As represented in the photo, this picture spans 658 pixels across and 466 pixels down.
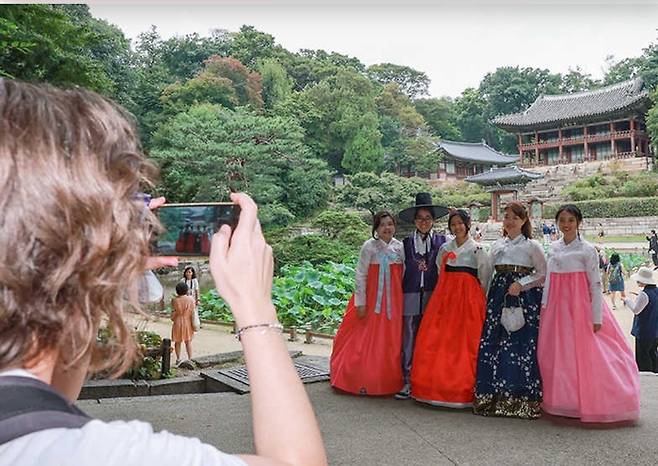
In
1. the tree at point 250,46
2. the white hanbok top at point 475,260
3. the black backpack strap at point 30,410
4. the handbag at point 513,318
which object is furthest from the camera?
the tree at point 250,46

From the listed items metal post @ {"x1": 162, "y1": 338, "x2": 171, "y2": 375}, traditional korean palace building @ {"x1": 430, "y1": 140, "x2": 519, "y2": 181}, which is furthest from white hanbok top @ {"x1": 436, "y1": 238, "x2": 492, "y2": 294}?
traditional korean palace building @ {"x1": 430, "y1": 140, "x2": 519, "y2": 181}

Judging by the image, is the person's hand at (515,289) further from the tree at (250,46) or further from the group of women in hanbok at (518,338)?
the tree at (250,46)

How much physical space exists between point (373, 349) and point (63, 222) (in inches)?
118

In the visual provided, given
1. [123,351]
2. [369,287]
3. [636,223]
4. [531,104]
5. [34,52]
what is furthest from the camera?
[531,104]

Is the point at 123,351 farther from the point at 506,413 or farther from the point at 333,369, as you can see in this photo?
the point at 333,369

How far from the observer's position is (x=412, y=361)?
3.13 metres

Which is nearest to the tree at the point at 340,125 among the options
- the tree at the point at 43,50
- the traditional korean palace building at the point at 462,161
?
the traditional korean palace building at the point at 462,161

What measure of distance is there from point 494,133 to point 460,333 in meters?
12.0

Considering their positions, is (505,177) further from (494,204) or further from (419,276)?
(419,276)

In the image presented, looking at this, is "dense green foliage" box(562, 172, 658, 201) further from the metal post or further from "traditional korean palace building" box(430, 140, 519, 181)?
the metal post

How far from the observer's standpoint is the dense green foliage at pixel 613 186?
10328mm

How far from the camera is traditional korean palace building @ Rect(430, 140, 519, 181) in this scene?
41.0ft

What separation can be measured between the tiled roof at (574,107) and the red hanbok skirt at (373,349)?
10.5 metres

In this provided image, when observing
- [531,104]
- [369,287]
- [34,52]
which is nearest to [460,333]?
[369,287]
